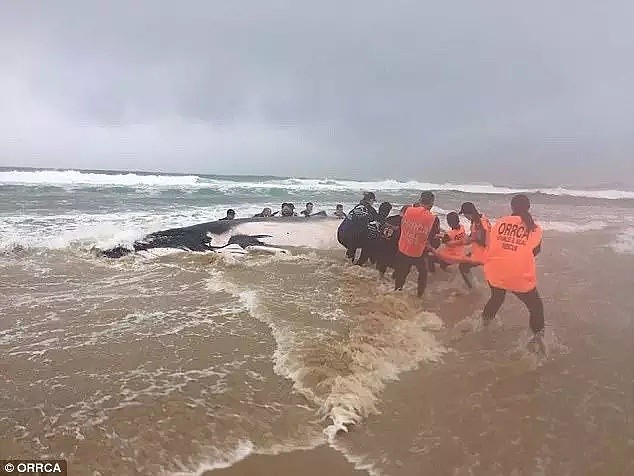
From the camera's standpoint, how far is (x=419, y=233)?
7203 mm

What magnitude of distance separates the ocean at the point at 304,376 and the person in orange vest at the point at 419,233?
0.52m

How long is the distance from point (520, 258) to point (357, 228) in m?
4.77

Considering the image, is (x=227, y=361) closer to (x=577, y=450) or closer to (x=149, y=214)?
(x=577, y=450)

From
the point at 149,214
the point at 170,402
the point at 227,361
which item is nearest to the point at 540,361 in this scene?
the point at 227,361

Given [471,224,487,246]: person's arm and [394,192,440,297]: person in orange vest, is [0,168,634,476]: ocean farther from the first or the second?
[471,224,487,246]: person's arm

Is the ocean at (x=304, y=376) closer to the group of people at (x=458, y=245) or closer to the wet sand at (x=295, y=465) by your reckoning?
the wet sand at (x=295, y=465)

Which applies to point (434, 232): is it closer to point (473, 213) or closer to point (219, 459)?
point (473, 213)

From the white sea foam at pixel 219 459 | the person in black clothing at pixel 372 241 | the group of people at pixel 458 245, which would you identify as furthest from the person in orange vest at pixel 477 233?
the white sea foam at pixel 219 459

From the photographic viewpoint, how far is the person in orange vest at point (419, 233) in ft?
23.6

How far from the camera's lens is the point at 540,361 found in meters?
4.84

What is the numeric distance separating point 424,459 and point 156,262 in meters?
7.51

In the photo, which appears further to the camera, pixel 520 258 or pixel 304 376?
pixel 520 258

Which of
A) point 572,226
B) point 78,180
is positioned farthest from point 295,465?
point 78,180

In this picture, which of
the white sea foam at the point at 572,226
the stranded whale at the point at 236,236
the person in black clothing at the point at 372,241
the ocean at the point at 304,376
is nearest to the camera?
the ocean at the point at 304,376
